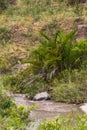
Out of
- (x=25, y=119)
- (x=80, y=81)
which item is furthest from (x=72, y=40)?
(x=25, y=119)

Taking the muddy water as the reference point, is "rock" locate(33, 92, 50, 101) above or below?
below

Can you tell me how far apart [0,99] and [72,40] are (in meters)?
4.48

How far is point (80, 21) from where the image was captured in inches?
665

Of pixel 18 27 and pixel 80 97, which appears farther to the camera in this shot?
pixel 18 27

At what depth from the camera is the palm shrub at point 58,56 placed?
12.0 meters

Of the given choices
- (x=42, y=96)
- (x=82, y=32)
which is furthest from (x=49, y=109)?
(x=82, y=32)

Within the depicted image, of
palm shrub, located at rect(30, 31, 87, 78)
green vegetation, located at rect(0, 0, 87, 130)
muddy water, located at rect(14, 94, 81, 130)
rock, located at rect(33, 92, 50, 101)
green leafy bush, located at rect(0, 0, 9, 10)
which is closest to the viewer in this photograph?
muddy water, located at rect(14, 94, 81, 130)

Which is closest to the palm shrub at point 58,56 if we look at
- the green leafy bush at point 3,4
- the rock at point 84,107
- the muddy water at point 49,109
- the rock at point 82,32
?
the muddy water at point 49,109

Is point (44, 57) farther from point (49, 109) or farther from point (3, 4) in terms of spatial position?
point (3, 4)

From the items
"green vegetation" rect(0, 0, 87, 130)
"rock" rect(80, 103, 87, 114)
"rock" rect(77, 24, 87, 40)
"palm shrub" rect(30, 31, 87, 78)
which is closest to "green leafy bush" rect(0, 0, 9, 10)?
"green vegetation" rect(0, 0, 87, 130)

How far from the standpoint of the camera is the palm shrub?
12.0 m

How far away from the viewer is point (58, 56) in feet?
39.7

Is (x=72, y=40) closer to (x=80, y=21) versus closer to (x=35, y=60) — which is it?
(x=35, y=60)

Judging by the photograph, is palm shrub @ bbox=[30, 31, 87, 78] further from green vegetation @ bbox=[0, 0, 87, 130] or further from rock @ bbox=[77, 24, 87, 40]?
rock @ bbox=[77, 24, 87, 40]
